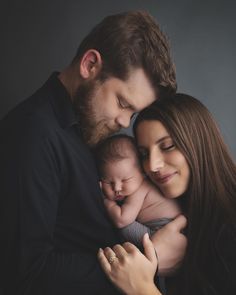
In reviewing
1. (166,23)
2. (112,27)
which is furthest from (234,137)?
(112,27)

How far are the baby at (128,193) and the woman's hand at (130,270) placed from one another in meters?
0.29

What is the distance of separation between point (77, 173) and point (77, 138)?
0.17 m

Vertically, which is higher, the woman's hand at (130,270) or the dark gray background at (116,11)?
the dark gray background at (116,11)

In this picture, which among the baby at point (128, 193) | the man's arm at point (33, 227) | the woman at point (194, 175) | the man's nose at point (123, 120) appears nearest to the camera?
the man's arm at point (33, 227)

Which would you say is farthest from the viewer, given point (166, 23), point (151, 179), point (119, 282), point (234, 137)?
point (234, 137)

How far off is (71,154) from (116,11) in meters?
1.14

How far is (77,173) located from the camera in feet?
4.85

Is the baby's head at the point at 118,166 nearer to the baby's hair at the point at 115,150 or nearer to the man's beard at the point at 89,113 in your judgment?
the baby's hair at the point at 115,150

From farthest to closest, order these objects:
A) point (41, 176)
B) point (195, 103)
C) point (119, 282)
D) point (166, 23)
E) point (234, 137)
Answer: point (234, 137), point (166, 23), point (195, 103), point (119, 282), point (41, 176)

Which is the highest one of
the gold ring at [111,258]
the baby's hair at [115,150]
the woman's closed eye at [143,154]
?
the baby's hair at [115,150]

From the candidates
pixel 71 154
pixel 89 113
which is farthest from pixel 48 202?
pixel 89 113

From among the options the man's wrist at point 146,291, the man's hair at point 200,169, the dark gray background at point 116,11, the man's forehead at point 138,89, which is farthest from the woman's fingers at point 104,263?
the dark gray background at point 116,11

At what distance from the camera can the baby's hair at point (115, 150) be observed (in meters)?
1.79

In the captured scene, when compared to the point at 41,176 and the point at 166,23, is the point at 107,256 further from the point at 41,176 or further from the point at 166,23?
the point at 166,23
